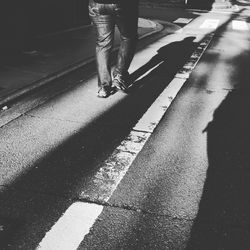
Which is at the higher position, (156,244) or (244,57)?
(156,244)

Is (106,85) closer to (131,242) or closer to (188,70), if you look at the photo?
(188,70)

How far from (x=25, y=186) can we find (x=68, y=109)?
5.69 feet

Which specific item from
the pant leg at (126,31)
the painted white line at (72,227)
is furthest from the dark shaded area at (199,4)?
the painted white line at (72,227)

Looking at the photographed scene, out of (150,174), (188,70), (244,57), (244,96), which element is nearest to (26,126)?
(150,174)

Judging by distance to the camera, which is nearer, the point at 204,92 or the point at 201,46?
the point at 204,92

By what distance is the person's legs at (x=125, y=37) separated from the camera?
14.2ft

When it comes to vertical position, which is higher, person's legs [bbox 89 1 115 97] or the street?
person's legs [bbox 89 1 115 97]

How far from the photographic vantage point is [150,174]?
276cm

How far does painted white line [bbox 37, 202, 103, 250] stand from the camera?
1.98 meters

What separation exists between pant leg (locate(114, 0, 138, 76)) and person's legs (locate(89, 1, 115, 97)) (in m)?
0.14

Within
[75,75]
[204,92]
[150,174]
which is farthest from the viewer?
[75,75]

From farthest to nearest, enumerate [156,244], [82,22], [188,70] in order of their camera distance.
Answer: [82,22] → [188,70] → [156,244]

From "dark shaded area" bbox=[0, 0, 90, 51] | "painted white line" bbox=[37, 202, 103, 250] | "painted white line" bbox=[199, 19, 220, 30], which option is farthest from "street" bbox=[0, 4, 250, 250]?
"painted white line" bbox=[199, 19, 220, 30]

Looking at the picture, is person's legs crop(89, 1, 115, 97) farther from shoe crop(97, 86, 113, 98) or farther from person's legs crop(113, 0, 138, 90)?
person's legs crop(113, 0, 138, 90)
